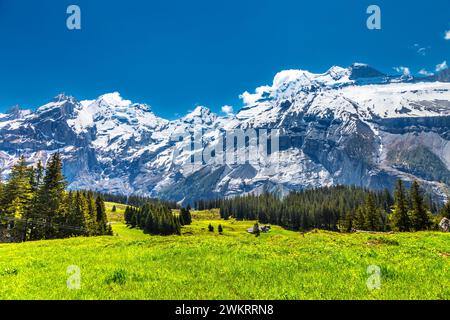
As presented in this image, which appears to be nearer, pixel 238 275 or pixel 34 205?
pixel 238 275

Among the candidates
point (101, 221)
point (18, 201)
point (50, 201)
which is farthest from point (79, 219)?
point (101, 221)

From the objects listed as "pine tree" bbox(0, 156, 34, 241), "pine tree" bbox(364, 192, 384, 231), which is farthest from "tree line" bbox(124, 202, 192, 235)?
"pine tree" bbox(364, 192, 384, 231)

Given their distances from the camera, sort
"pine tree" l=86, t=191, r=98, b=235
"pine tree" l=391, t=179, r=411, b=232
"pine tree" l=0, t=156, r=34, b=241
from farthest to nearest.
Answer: "pine tree" l=86, t=191, r=98, b=235, "pine tree" l=391, t=179, r=411, b=232, "pine tree" l=0, t=156, r=34, b=241

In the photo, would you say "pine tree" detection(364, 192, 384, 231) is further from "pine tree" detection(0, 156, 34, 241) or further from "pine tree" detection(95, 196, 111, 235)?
"pine tree" detection(0, 156, 34, 241)

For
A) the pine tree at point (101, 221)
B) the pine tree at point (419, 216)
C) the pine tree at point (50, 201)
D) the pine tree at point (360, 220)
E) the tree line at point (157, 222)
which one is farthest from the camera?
the tree line at point (157, 222)

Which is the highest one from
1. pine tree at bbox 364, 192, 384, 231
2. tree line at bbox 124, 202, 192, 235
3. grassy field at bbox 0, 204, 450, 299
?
grassy field at bbox 0, 204, 450, 299

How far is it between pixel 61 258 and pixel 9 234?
5831cm

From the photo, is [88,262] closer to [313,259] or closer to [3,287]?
[3,287]

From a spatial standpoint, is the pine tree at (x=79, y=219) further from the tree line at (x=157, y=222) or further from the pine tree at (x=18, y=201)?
the tree line at (x=157, y=222)

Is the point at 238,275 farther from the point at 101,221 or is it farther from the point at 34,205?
the point at 101,221

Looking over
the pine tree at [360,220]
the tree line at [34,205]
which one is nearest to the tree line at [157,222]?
the tree line at [34,205]

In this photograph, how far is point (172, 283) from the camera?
48.0 feet

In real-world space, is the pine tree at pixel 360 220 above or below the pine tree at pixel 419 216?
below
